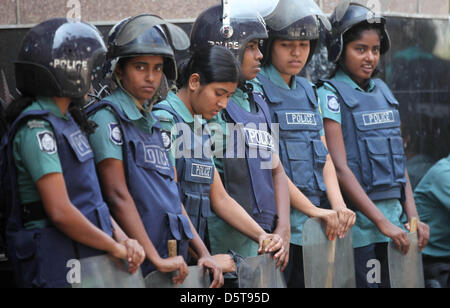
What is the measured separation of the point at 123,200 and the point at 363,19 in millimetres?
2479

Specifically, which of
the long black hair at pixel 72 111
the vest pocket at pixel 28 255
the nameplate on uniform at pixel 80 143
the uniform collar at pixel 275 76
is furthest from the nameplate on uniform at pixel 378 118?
the vest pocket at pixel 28 255

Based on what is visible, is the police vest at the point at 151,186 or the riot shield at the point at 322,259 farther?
the riot shield at the point at 322,259

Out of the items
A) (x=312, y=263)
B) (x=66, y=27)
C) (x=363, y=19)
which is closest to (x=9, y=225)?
(x=66, y=27)

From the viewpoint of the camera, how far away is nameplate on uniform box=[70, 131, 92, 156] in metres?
3.49

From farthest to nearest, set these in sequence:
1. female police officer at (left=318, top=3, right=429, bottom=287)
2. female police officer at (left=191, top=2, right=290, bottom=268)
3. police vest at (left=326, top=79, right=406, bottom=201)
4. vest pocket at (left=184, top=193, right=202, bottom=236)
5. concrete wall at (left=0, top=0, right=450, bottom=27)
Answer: concrete wall at (left=0, top=0, right=450, bottom=27)
police vest at (left=326, top=79, right=406, bottom=201)
female police officer at (left=318, top=3, right=429, bottom=287)
female police officer at (left=191, top=2, right=290, bottom=268)
vest pocket at (left=184, top=193, right=202, bottom=236)

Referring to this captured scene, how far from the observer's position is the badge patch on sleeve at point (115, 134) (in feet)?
12.2

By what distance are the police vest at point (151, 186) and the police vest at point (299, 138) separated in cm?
111

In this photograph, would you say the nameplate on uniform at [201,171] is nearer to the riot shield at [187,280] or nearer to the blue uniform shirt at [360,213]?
the riot shield at [187,280]

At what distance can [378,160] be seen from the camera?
5.26 metres

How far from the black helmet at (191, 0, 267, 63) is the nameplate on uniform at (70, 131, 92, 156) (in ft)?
4.03

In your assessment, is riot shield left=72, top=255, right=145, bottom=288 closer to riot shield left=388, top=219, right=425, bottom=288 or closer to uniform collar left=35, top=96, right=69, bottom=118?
uniform collar left=35, top=96, right=69, bottom=118

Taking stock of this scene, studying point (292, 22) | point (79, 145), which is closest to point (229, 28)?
point (292, 22)

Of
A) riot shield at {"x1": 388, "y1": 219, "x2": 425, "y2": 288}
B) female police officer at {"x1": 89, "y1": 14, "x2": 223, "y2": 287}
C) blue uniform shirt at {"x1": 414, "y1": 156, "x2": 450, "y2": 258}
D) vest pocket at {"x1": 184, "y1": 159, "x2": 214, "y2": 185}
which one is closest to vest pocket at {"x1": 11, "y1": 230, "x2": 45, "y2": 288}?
female police officer at {"x1": 89, "y1": 14, "x2": 223, "y2": 287}
